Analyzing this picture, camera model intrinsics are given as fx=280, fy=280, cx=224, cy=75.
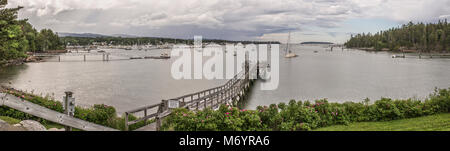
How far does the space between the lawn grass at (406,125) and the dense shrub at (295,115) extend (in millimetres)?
383

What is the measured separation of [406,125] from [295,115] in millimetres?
4411

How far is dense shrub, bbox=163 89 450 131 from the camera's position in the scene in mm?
9281

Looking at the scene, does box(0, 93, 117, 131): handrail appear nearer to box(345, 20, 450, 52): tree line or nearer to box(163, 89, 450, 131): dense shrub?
box(163, 89, 450, 131): dense shrub

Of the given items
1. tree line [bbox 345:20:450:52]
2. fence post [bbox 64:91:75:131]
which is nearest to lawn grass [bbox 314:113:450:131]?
fence post [bbox 64:91:75:131]

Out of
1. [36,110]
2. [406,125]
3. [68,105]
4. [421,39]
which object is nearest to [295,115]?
[406,125]

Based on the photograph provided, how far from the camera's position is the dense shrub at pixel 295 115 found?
928cm

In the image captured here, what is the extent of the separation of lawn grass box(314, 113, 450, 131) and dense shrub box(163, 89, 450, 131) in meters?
0.38

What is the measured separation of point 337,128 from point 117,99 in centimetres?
2733

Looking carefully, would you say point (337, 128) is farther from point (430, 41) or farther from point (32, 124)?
point (430, 41)

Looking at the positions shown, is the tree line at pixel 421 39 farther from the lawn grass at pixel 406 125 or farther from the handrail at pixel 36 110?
the handrail at pixel 36 110

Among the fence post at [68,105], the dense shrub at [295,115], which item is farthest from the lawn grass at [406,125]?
the fence post at [68,105]

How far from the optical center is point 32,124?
853 centimetres
